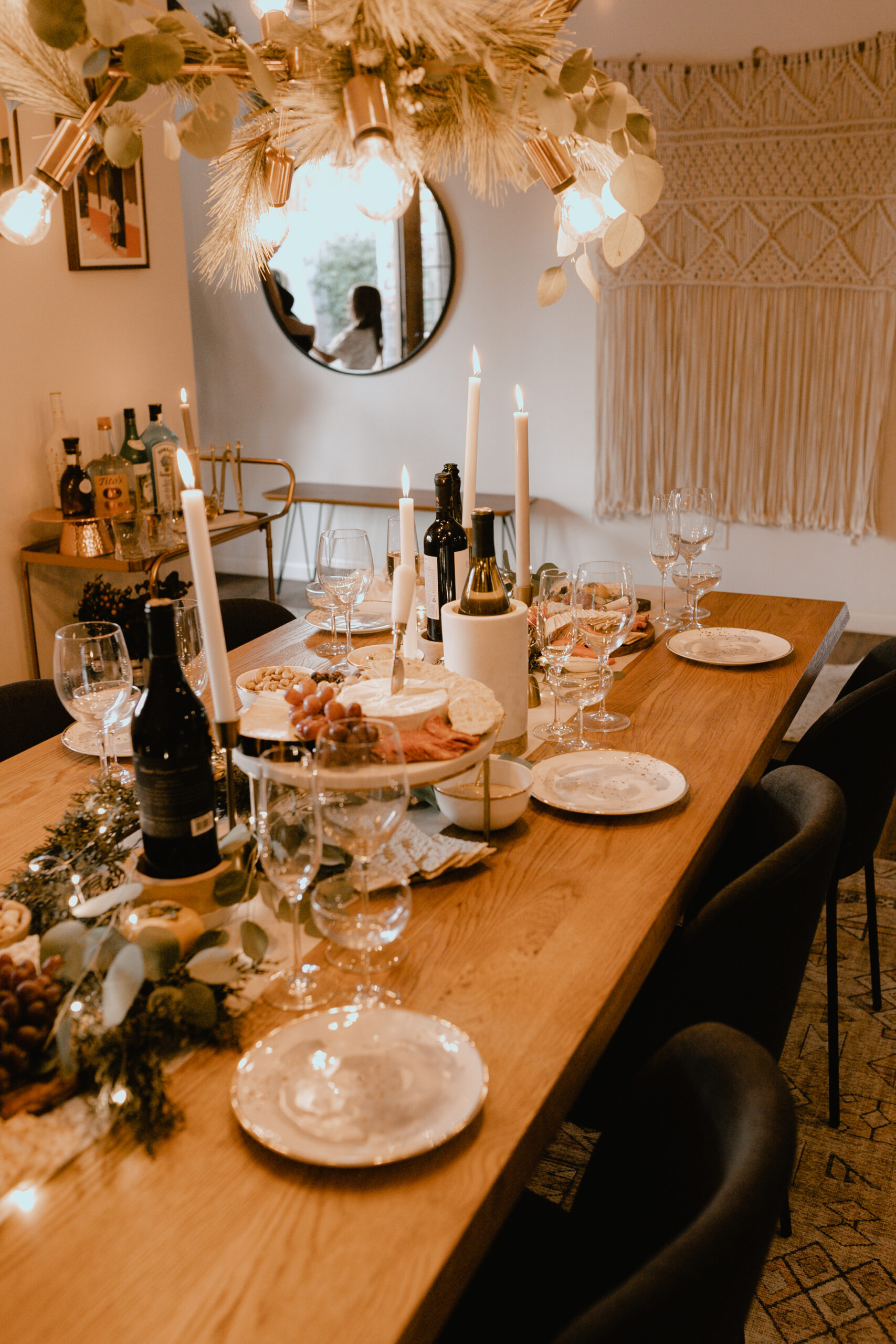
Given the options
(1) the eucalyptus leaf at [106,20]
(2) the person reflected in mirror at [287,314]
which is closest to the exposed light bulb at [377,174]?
(1) the eucalyptus leaf at [106,20]

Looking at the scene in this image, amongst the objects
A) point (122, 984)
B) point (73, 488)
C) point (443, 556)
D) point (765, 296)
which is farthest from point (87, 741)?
point (765, 296)

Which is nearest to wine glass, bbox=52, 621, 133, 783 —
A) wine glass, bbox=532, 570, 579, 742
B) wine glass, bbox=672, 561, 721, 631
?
wine glass, bbox=532, 570, 579, 742

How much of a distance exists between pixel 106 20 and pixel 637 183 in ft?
1.76

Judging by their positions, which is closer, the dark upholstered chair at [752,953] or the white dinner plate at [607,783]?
the dark upholstered chair at [752,953]

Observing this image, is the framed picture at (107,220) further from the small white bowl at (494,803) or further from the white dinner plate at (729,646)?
the small white bowl at (494,803)

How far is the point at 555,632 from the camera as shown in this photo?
168cm

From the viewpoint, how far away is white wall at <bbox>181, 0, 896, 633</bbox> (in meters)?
4.38

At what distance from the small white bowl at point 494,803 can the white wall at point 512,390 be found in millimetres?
3105

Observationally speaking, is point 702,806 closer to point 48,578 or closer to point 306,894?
point 306,894

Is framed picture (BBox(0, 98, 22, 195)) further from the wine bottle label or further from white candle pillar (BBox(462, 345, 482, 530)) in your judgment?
the wine bottle label

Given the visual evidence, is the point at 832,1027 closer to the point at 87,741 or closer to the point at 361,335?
the point at 87,741

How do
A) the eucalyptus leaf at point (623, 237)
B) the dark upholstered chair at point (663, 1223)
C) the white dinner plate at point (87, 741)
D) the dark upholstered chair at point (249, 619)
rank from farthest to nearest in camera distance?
the dark upholstered chair at point (249, 619), the white dinner plate at point (87, 741), the eucalyptus leaf at point (623, 237), the dark upholstered chair at point (663, 1223)

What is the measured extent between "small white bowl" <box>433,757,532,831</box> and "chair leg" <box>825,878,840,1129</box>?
77 centimetres

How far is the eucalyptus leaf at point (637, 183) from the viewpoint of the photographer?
1.15 metres
